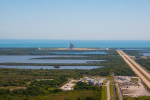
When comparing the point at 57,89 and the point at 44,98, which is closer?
the point at 44,98

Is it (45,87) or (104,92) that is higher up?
(45,87)

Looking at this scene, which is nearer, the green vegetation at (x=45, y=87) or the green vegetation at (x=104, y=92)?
the green vegetation at (x=45, y=87)

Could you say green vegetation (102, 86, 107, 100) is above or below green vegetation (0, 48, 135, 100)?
below

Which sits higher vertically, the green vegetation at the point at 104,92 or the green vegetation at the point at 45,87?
the green vegetation at the point at 45,87

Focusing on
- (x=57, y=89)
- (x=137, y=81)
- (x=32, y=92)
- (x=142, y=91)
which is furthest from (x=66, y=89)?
(x=137, y=81)

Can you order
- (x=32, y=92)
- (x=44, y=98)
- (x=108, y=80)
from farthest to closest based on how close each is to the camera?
(x=108, y=80) < (x=32, y=92) < (x=44, y=98)

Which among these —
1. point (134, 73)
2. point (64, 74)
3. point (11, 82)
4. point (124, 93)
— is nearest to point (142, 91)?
point (124, 93)

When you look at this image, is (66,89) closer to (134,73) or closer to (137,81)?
(137,81)

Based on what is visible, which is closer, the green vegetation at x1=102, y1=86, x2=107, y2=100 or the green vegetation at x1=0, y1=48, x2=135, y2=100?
the green vegetation at x1=0, y1=48, x2=135, y2=100

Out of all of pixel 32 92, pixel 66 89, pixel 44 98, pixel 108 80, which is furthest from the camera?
pixel 108 80

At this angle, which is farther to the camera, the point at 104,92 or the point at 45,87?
the point at 45,87
